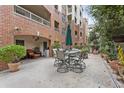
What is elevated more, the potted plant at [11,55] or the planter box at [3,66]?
the potted plant at [11,55]

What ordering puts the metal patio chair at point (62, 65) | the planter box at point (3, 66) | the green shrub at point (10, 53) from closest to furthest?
the green shrub at point (10, 53), the metal patio chair at point (62, 65), the planter box at point (3, 66)

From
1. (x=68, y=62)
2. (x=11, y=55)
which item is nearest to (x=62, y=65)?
(x=68, y=62)

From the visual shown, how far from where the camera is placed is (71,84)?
539 cm

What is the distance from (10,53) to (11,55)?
161 millimetres

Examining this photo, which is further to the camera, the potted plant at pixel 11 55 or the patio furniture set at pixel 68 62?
the patio furniture set at pixel 68 62

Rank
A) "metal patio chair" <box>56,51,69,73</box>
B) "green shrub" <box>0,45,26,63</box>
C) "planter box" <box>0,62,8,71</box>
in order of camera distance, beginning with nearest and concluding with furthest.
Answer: "green shrub" <box>0,45,26,63</box>, "metal patio chair" <box>56,51,69,73</box>, "planter box" <box>0,62,8,71</box>

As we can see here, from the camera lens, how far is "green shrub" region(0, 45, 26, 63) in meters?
7.14

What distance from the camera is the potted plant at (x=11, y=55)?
717 centimetres

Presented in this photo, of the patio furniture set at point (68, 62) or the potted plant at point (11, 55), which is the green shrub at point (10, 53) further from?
the patio furniture set at point (68, 62)

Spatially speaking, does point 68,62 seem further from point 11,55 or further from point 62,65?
point 11,55

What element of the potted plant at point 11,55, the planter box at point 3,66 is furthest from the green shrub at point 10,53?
the planter box at point 3,66

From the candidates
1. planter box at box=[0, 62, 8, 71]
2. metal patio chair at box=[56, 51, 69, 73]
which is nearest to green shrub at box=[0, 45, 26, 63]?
planter box at box=[0, 62, 8, 71]

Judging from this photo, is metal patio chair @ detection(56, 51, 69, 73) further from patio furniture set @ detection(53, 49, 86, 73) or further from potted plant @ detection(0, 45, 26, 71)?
potted plant @ detection(0, 45, 26, 71)
